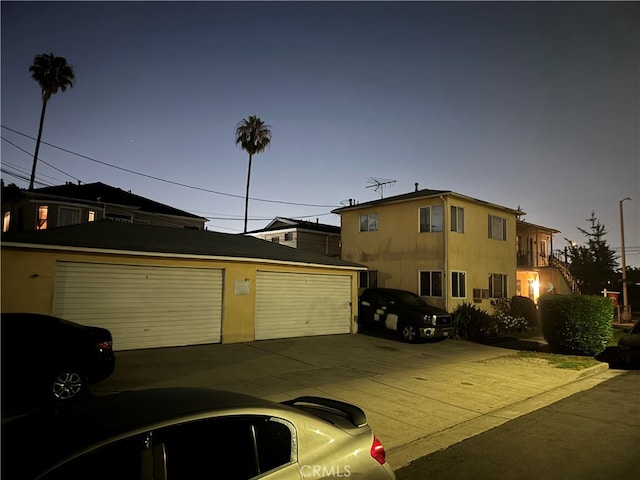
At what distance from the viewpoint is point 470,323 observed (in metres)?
16.0

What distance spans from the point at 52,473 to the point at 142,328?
9.99m

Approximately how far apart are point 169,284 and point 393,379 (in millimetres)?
6849

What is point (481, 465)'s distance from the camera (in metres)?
4.65

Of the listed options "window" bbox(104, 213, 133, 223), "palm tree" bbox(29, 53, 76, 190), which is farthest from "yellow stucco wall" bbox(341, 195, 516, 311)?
"palm tree" bbox(29, 53, 76, 190)

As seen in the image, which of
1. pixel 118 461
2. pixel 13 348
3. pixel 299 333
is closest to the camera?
pixel 118 461

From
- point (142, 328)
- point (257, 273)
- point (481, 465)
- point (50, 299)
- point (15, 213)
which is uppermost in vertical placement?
point (15, 213)

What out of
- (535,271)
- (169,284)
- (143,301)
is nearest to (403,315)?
(169,284)

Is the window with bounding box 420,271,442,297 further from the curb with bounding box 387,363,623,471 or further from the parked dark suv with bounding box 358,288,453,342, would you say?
the curb with bounding box 387,363,623,471

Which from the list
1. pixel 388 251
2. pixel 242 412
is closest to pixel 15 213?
pixel 388 251

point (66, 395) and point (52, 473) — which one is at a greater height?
point (52, 473)

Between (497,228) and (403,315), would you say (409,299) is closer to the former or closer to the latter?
(403,315)

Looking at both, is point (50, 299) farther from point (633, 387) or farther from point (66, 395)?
point (633, 387)

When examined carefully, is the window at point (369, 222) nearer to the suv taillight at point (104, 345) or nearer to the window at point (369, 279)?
the window at point (369, 279)

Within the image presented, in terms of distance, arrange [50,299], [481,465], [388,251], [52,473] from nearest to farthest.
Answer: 1. [52,473]
2. [481,465]
3. [50,299]
4. [388,251]
